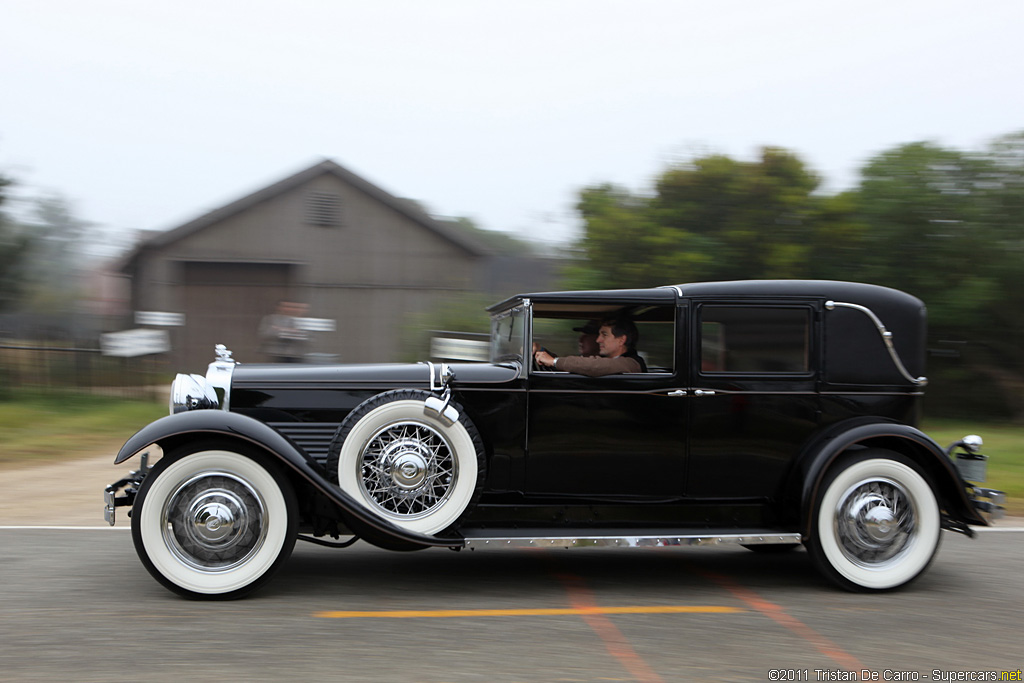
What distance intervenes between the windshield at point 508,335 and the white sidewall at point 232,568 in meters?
1.60

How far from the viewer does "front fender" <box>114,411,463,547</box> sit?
168 inches

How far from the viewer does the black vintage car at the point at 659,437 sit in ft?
15.0

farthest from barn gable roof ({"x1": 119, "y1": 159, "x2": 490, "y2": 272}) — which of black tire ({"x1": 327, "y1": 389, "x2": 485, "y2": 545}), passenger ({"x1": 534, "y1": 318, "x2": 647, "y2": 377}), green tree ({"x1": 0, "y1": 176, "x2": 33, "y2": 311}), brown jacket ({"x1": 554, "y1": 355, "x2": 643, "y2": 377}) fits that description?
black tire ({"x1": 327, "y1": 389, "x2": 485, "y2": 545})

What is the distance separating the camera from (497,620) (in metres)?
4.13

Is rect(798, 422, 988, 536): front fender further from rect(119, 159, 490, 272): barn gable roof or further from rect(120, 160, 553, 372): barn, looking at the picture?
rect(119, 159, 490, 272): barn gable roof

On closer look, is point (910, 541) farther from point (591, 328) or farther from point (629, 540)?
point (591, 328)

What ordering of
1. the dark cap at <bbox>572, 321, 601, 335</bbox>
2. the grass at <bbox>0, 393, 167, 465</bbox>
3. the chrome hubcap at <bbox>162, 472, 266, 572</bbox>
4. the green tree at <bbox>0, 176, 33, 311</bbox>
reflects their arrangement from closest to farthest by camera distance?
the chrome hubcap at <bbox>162, 472, 266, 572</bbox> < the dark cap at <bbox>572, 321, 601, 335</bbox> < the grass at <bbox>0, 393, 167, 465</bbox> < the green tree at <bbox>0, 176, 33, 311</bbox>

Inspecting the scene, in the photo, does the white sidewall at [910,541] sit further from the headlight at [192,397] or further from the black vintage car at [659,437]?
the headlight at [192,397]

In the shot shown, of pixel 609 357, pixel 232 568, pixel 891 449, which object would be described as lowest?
pixel 232 568

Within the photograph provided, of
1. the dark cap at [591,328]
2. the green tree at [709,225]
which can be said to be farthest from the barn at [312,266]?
the dark cap at [591,328]

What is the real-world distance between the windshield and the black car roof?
118mm

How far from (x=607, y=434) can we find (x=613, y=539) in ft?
1.97

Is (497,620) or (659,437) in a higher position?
(659,437)

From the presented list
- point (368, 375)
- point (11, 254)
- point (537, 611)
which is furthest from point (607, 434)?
point (11, 254)
